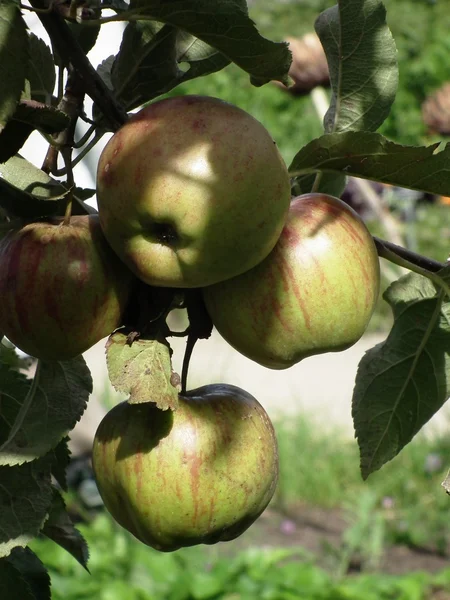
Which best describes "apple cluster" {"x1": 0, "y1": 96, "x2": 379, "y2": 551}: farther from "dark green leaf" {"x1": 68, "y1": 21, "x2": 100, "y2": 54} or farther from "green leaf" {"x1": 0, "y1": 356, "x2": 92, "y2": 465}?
"dark green leaf" {"x1": 68, "y1": 21, "x2": 100, "y2": 54}

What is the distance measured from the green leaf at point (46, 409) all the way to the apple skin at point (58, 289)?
0.08m

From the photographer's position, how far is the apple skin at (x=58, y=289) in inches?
27.6

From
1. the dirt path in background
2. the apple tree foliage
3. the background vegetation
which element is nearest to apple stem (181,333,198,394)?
the apple tree foliage

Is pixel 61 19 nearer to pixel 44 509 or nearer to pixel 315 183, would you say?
pixel 315 183

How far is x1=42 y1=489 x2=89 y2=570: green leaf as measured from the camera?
941mm

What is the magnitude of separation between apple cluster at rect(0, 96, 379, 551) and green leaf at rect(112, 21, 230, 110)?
126 mm

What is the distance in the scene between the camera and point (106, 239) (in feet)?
2.36

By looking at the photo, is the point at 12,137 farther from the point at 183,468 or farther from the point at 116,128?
the point at 183,468

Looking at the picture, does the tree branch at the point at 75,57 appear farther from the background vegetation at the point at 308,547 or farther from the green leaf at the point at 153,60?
the background vegetation at the point at 308,547

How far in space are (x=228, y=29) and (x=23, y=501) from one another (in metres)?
0.43

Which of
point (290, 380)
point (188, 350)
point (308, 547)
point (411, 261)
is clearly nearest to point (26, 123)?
point (188, 350)

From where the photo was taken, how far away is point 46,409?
0.80 meters

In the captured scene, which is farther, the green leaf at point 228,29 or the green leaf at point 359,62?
the green leaf at point 359,62

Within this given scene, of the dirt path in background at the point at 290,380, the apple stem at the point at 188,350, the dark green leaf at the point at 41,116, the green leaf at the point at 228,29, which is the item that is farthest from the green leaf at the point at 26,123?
the dirt path in background at the point at 290,380
